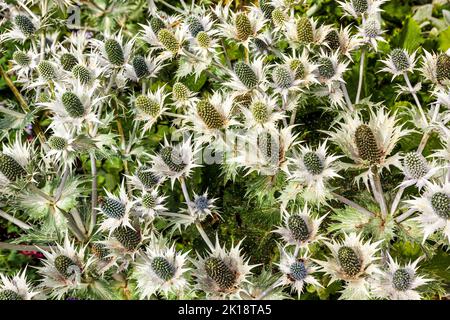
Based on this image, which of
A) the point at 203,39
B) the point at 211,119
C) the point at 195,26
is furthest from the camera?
the point at 195,26

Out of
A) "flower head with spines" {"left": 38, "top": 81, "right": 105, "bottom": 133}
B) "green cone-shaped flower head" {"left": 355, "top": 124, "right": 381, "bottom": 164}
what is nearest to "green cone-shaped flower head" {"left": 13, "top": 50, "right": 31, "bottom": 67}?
"flower head with spines" {"left": 38, "top": 81, "right": 105, "bottom": 133}

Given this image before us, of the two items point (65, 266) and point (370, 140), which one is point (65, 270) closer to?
point (65, 266)

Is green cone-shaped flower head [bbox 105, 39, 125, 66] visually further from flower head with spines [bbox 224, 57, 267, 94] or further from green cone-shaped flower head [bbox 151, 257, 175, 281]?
green cone-shaped flower head [bbox 151, 257, 175, 281]

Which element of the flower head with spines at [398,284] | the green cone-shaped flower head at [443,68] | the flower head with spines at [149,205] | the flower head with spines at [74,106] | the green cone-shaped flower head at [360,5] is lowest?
the flower head with spines at [398,284]

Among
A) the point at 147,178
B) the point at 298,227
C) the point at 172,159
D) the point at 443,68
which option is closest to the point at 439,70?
the point at 443,68

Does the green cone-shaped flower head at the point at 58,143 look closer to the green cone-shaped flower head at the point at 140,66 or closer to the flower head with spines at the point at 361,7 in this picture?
the green cone-shaped flower head at the point at 140,66

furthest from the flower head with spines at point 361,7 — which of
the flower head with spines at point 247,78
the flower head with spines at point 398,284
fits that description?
the flower head with spines at point 398,284
